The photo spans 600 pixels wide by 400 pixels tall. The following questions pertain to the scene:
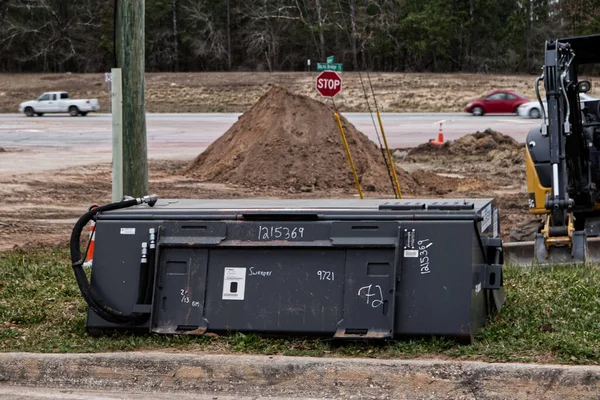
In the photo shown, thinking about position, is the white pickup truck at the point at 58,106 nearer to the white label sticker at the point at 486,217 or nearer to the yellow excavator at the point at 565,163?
the yellow excavator at the point at 565,163

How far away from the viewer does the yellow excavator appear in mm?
10164

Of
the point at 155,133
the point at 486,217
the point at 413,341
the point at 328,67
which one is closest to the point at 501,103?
the point at 155,133

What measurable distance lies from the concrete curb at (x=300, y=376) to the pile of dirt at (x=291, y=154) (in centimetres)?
1394

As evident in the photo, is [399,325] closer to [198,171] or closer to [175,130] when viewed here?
[198,171]

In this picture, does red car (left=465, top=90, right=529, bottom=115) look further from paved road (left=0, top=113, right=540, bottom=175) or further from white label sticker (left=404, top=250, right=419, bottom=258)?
white label sticker (left=404, top=250, right=419, bottom=258)

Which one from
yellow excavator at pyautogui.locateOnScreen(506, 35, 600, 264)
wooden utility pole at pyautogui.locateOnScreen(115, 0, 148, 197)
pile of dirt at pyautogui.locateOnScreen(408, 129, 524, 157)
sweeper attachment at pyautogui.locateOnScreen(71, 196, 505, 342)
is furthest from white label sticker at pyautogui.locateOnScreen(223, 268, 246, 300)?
pile of dirt at pyautogui.locateOnScreen(408, 129, 524, 157)

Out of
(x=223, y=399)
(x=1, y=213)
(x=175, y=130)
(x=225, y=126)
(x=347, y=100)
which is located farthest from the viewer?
(x=347, y=100)

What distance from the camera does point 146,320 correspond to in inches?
271

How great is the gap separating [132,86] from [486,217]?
229 inches

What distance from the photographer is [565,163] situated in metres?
10.2

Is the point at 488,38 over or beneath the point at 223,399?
over

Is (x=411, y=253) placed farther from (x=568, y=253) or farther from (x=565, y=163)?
(x=568, y=253)

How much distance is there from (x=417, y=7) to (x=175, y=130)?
3954 cm

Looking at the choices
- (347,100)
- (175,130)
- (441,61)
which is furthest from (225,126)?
(441,61)
